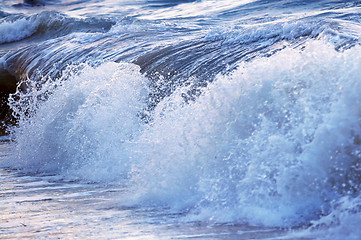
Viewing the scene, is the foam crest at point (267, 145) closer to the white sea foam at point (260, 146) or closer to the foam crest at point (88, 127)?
the white sea foam at point (260, 146)

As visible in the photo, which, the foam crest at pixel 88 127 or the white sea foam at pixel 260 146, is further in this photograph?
the foam crest at pixel 88 127

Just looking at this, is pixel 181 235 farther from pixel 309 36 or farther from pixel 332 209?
pixel 309 36

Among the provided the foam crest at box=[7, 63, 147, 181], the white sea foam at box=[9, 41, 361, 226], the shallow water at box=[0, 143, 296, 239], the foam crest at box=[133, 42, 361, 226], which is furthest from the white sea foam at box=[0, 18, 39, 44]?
the foam crest at box=[133, 42, 361, 226]

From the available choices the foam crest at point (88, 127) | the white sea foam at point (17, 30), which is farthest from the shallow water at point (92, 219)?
the white sea foam at point (17, 30)

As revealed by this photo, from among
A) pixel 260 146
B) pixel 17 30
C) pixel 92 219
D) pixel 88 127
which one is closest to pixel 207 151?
pixel 260 146

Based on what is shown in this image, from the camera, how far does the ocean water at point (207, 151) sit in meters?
2.86

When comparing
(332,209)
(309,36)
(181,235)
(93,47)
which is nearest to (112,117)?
(309,36)

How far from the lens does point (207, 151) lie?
11.3ft

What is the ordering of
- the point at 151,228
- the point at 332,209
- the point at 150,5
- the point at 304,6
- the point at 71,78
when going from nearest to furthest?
the point at 332,209, the point at 151,228, the point at 71,78, the point at 304,6, the point at 150,5

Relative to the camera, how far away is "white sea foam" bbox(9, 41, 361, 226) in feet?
9.45

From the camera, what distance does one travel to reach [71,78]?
5793 mm

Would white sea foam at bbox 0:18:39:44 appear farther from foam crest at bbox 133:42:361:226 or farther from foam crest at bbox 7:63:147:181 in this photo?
foam crest at bbox 133:42:361:226

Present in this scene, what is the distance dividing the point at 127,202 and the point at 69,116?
213 cm

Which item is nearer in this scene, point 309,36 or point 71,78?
point 309,36
